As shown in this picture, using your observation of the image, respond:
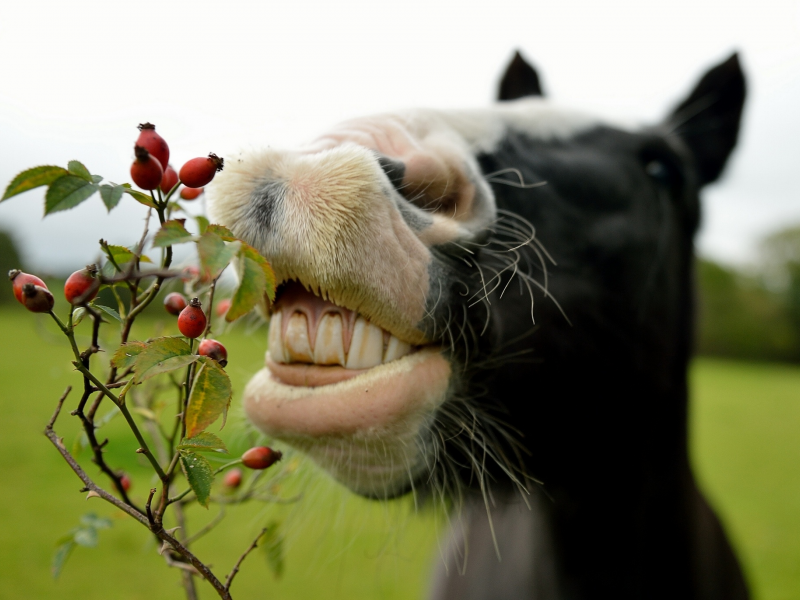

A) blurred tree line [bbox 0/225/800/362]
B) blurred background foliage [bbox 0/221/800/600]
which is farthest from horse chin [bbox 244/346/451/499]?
blurred tree line [bbox 0/225/800/362]

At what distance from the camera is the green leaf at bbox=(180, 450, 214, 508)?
0.57m

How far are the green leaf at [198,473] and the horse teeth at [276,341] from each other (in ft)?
0.93

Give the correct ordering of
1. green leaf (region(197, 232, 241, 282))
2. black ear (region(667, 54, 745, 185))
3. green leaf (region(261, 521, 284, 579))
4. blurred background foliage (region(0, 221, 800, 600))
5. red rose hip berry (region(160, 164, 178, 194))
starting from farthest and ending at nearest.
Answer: black ear (region(667, 54, 745, 185)) → blurred background foliage (region(0, 221, 800, 600)) → green leaf (region(261, 521, 284, 579)) → red rose hip berry (region(160, 164, 178, 194)) → green leaf (region(197, 232, 241, 282))

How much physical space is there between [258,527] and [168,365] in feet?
12.0

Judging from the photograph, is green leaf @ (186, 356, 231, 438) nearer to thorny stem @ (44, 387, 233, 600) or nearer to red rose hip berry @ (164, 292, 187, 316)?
thorny stem @ (44, 387, 233, 600)

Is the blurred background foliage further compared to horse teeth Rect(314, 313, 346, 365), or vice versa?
the blurred background foliage

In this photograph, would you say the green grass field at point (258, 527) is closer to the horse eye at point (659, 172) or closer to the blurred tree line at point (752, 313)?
the horse eye at point (659, 172)

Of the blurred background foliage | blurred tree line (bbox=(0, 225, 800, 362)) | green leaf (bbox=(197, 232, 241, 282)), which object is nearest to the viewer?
green leaf (bbox=(197, 232, 241, 282))

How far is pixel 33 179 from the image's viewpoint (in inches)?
20.1

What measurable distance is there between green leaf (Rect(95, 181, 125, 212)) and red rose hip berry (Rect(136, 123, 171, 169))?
0.18 feet

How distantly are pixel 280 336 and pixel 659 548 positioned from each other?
4.69ft

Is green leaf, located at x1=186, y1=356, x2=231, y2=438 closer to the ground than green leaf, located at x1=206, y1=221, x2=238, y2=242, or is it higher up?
closer to the ground

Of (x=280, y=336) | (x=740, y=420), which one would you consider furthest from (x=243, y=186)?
(x=740, y=420)

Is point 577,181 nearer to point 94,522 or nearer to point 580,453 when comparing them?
point 580,453
